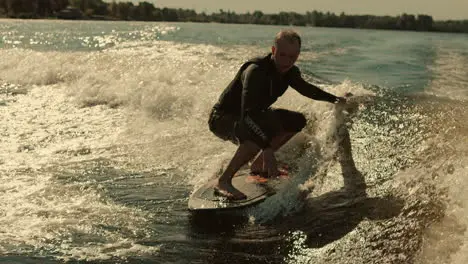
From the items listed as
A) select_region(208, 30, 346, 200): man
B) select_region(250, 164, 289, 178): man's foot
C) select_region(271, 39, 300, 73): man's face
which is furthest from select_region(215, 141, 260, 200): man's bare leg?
select_region(271, 39, 300, 73): man's face

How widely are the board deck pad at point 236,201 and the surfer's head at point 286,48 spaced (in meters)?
1.32

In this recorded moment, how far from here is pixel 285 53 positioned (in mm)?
5496

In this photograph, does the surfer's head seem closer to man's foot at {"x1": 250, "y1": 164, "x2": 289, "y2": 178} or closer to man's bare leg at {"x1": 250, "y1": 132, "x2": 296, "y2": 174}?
man's bare leg at {"x1": 250, "y1": 132, "x2": 296, "y2": 174}

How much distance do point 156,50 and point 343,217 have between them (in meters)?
17.4

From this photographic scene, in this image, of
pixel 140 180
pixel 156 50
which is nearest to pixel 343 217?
pixel 140 180

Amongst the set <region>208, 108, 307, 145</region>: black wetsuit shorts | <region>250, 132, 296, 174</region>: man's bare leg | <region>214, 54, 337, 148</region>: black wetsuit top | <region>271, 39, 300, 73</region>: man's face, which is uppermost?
<region>271, 39, 300, 73</region>: man's face

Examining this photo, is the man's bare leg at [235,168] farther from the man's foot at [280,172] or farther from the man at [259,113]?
the man's foot at [280,172]

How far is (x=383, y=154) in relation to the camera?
23.4 feet

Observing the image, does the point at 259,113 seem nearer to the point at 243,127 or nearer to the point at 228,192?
the point at 243,127

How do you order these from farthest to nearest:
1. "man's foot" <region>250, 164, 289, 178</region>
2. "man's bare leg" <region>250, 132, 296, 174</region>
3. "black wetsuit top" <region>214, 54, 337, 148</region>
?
"man's bare leg" <region>250, 132, 296, 174</region> → "man's foot" <region>250, 164, 289, 178</region> → "black wetsuit top" <region>214, 54, 337, 148</region>

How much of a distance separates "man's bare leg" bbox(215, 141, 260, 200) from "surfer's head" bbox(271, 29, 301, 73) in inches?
36.9

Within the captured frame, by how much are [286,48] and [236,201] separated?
1.69m

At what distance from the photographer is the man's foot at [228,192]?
5464 millimetres

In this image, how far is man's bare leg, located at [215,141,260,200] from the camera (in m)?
5.48
